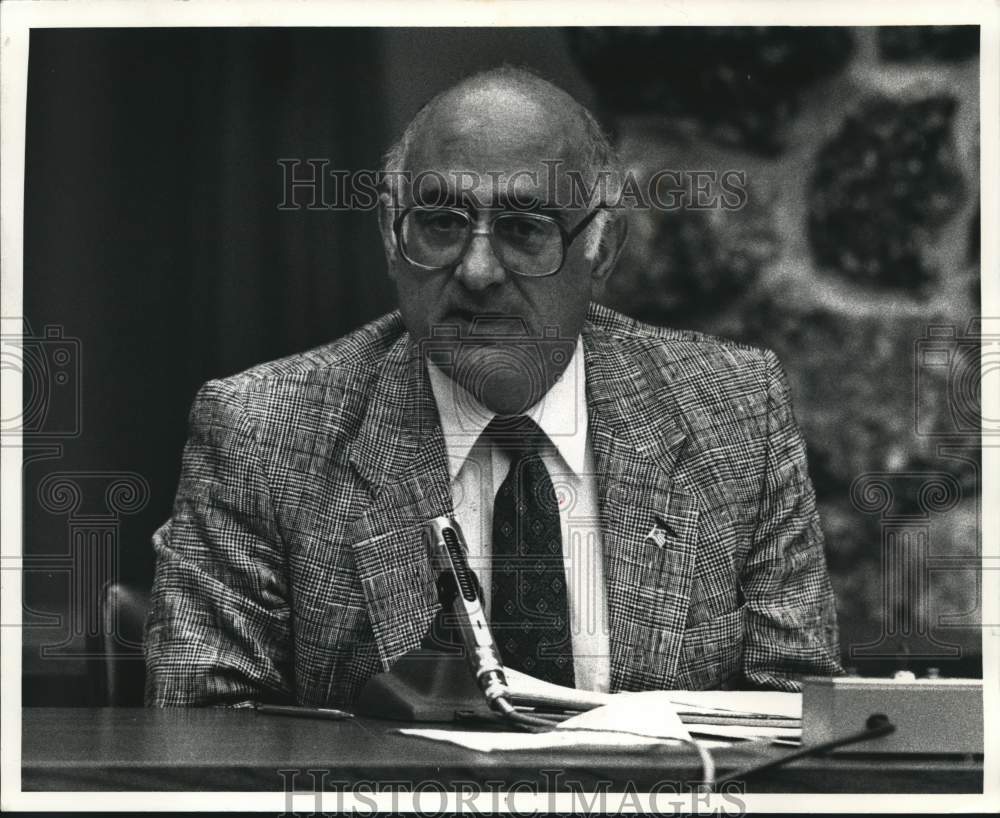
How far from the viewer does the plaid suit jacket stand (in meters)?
2.55

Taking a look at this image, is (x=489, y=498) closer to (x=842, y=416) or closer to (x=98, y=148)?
(x=842, y=416)

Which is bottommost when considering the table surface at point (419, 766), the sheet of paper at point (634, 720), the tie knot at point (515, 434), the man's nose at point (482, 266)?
the table surface at point (419, 766)

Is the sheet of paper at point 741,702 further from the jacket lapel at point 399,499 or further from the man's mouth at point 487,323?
the man's mouth at point 487,323

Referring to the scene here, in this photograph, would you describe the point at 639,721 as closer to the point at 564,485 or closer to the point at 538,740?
the point at 538,740

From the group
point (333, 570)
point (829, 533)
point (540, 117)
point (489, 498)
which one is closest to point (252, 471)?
point (333, 570)

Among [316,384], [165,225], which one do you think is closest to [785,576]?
[316,384]

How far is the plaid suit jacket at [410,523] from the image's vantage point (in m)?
2.55

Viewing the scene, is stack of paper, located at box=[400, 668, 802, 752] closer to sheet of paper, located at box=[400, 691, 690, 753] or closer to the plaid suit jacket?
sheet of paper, located at box=[400, 691, 690, 753]

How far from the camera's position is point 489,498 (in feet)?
8.58

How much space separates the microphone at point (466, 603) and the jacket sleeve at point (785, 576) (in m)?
0.49

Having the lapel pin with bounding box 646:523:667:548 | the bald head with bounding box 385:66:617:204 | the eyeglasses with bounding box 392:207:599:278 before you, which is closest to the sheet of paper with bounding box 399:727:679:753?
the lapel pin with bounding box 646:523:667:548

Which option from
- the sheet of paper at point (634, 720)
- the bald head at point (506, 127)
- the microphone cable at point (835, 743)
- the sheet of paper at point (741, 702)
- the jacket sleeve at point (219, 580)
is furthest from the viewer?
the bald head at point (506, 127)

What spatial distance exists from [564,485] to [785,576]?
0.43m

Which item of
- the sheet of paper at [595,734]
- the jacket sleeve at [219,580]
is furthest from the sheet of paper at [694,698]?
the jacket sleeve at [219,580]
